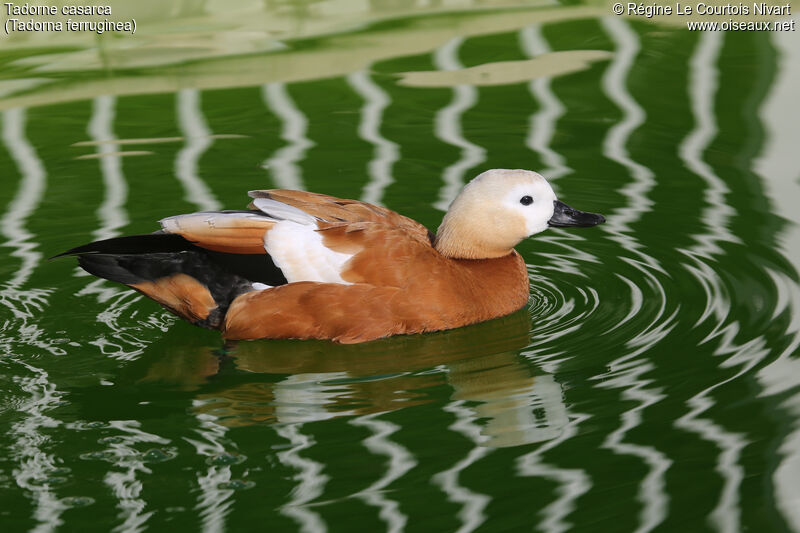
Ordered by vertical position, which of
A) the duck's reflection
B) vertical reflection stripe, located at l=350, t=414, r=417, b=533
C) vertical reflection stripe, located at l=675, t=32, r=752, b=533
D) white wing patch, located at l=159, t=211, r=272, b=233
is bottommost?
the duck's reflection

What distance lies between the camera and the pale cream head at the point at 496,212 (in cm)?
738

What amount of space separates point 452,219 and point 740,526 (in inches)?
115

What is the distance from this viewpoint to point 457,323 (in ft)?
23.9

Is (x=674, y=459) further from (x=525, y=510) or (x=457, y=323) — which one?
(x=457, y=323)

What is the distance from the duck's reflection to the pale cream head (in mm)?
459

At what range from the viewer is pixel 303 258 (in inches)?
282

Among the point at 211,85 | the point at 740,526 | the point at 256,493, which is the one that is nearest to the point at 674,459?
the point at 740,526

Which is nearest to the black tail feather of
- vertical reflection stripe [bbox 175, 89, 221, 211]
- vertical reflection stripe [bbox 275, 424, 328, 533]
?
vertical reflection stripe [bbox 275, 424, 328, 533]

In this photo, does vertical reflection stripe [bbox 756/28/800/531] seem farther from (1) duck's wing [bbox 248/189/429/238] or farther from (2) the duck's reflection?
(1) duck's wing [bbox 248/189/429/238]

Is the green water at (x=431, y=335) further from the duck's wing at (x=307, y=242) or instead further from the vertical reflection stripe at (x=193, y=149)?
the duck's wing at (x=307, y=242)

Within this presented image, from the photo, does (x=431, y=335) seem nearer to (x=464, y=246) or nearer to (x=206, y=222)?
(x=464, y=246)

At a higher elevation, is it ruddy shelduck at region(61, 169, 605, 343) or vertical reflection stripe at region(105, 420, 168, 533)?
ruddy shelduck at region(61, 169, 605, 343)

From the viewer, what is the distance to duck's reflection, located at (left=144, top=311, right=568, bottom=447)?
611cm

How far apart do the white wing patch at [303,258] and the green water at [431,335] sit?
0.40 meters
